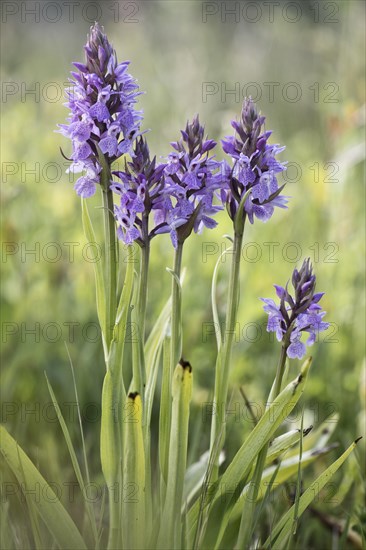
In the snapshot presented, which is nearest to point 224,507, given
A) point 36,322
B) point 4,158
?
point 36,322

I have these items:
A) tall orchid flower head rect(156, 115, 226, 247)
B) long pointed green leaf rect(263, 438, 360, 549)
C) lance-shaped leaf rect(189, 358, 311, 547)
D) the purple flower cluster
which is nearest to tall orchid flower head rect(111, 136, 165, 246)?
tall orchid flower head rect(156, 115, 226, 247)

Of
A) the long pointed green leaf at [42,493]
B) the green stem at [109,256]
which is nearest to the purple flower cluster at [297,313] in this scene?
the green stem at [109,256]

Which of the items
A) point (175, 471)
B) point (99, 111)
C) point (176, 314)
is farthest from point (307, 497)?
point (99, 111)

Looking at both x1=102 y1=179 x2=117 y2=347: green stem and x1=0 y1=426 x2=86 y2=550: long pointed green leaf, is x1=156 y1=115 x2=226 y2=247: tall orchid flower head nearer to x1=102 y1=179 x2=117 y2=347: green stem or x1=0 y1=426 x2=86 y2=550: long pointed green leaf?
x1=102 y1=179 x2=117 y2=347: green stem

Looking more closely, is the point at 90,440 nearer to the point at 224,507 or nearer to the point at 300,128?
the point at 224,507

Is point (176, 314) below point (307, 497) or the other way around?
the other way around

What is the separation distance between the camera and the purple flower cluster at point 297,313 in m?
1.19

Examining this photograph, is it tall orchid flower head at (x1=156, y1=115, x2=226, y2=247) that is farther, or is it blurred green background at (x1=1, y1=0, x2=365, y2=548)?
blurred green background at (x1=1, y1=0, x2=365, y2=548)

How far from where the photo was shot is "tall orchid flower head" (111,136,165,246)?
3.74 ft

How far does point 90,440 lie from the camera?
7.07 ft

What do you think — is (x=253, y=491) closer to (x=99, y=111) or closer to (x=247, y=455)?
(x=247, y=455)

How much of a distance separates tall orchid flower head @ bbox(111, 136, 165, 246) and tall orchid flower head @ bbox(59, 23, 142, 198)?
0.03 m

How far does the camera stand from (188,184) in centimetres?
113

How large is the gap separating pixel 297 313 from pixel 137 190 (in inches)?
13.4
